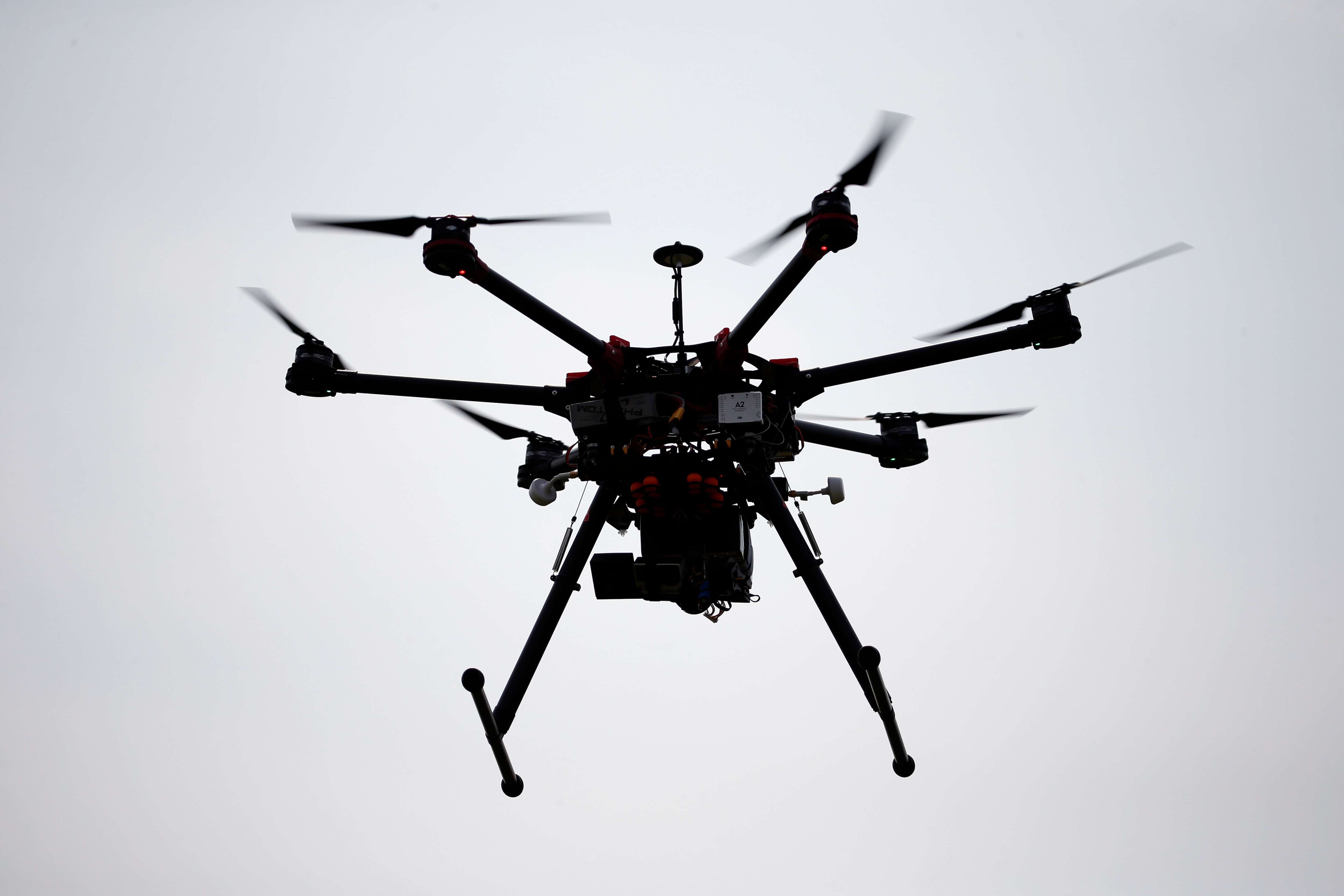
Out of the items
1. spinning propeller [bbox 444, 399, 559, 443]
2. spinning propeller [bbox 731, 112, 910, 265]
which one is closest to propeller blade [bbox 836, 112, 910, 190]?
spinning propeller [bbox 731, 112, 910, 265]

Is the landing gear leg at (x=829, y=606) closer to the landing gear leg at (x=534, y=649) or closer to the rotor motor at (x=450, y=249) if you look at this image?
the landing gear leg at (x=534, y=649)

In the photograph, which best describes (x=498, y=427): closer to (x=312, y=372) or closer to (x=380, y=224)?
(x=312, y=372)

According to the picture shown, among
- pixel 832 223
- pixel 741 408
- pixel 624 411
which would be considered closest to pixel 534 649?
pixel 624 411

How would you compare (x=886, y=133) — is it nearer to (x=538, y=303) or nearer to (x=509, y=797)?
(x=538, y=303)

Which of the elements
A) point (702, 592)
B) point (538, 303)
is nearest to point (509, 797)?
point (702, 592)

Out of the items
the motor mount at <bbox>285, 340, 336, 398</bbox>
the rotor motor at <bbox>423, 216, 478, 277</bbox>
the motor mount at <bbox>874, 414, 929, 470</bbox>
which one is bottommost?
the motor mount at <bbox>874, 414, 929, 470</bbox>

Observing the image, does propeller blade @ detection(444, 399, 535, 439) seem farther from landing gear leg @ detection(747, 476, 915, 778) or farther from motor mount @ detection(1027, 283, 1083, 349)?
motor mount @ detection(1027, 283, 1083, 349)

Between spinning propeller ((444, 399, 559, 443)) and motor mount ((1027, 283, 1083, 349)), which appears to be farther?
spinning propeller ((444, 399, 559, 443))

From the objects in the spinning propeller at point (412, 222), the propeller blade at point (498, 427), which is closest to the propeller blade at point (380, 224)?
the spinning propeller at point (412, 222)
